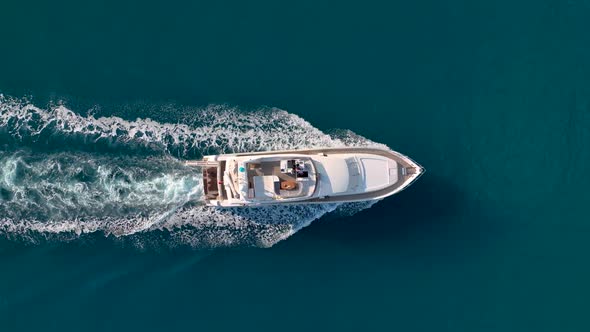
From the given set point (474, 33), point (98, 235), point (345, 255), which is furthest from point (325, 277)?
point (474, 33)

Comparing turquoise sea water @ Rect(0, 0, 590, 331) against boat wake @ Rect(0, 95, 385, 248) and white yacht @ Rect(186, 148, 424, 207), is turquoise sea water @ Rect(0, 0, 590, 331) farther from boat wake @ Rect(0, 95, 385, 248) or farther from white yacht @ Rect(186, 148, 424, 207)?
white yacht @ Rect(186, 148, 424, 207)

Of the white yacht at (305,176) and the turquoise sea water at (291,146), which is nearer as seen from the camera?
the white yacht at (305,176)

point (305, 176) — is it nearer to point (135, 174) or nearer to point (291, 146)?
point (291, 146)

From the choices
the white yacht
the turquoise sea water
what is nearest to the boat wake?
the turquoise sea water

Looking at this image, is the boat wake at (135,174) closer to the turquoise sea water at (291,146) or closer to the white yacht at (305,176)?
the turquoise sea water at (291,146)

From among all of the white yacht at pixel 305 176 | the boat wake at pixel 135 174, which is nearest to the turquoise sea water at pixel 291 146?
the boat wake at pixel 135 174
